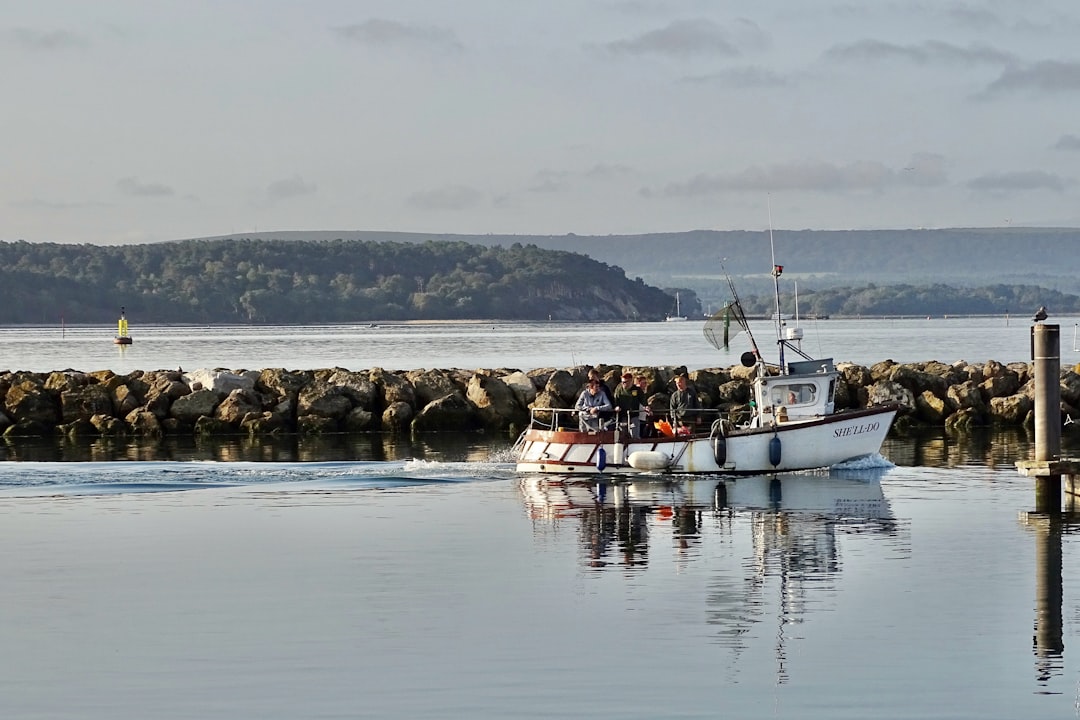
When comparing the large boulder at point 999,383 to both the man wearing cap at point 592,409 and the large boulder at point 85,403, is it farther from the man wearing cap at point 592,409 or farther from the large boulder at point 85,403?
the large boulder at point 85,403

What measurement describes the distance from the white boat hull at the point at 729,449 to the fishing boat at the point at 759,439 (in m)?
0.02

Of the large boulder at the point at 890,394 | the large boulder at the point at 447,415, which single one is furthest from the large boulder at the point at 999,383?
the large boulder at the point at 447,415

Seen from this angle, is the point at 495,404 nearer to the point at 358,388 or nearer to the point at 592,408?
the point at 358,388

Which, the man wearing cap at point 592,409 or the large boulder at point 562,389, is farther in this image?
the large boulder at point 562,389

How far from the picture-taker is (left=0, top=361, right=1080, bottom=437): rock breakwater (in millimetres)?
43344

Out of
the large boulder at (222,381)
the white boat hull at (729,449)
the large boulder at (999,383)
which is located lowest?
the white boat hull at (729,449)

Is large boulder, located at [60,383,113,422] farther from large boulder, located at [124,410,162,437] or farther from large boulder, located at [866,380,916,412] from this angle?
large boulder, located at [866,380,916,412]

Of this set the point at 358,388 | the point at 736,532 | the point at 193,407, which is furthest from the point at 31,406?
the point at 736,532

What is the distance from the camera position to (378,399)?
1764 inches

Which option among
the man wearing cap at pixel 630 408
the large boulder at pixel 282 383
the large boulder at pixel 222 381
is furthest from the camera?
the large boulder at pixel 282 383

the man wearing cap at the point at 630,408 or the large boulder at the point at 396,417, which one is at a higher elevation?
the man wearing cap at the point at 630,408

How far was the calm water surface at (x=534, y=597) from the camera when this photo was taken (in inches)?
533

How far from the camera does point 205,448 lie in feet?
127

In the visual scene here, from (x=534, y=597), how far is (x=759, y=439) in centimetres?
1356
